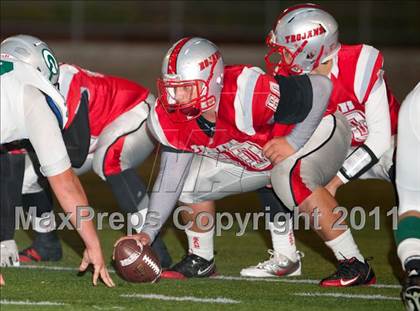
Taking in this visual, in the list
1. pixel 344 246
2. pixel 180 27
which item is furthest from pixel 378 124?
pixel 180 27

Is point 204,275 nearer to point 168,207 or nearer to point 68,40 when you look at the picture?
point 168,207

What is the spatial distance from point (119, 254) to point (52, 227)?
3.59ft

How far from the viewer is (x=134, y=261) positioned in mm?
4793

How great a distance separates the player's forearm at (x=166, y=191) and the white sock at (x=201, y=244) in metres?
0.35

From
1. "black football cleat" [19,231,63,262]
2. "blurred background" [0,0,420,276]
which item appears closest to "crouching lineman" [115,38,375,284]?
"black football cleat" [19,231,63,262]

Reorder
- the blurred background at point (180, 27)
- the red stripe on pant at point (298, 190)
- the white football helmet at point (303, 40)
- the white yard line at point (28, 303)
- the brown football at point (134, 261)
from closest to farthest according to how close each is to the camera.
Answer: the white yard line at point (28, 303), the brown football at point (134, 261), the red stripe on pant at point (298, 190), the white football helmet at point (303, 40), the blurred background at point (180, 27)

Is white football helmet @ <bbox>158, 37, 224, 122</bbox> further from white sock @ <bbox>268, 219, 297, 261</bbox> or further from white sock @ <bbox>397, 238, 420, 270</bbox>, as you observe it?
white sock @ <bbox>397, 238, 420, 270</bbox>

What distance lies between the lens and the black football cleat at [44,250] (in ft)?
18.6

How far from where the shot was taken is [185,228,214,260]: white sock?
534cm

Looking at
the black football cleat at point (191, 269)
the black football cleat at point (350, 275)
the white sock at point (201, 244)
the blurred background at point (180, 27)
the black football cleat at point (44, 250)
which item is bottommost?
the blurred background at point (180, 27)

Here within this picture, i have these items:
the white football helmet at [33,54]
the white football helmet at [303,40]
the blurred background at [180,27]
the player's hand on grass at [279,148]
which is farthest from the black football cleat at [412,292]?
the blurred background at [180,27]

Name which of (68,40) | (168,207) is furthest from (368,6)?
(168,207)

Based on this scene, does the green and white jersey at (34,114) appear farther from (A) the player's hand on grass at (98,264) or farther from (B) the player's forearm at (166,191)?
(B) the player's forearm at (166,191)

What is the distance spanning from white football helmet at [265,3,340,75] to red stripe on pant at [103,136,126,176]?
860 millimetres
